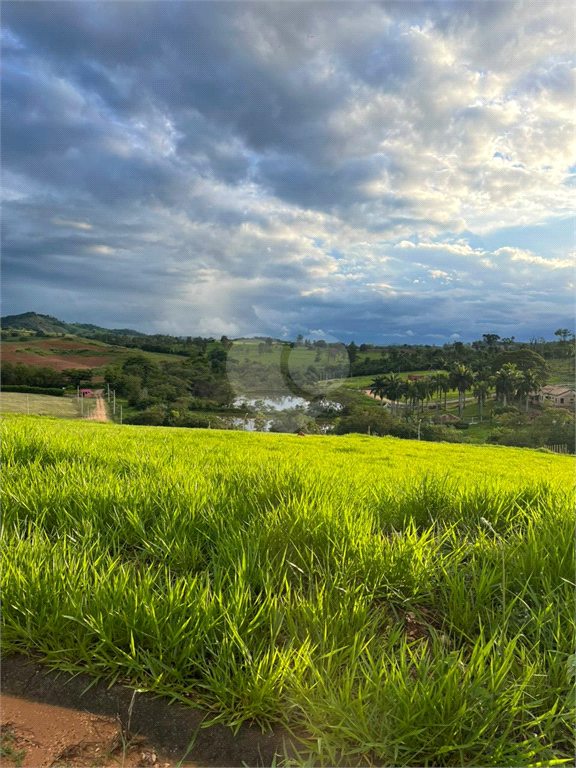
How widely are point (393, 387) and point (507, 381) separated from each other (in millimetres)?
27120

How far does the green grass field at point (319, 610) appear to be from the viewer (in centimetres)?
156

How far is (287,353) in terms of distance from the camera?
28344 mm

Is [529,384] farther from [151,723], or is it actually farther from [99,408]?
[151,723]

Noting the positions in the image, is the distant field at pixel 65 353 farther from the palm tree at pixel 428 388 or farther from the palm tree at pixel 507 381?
the palm tree at pixel 507 381

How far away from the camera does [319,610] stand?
1.94 metres

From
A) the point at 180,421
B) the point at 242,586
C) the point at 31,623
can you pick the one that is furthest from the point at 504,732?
the point at 180,421

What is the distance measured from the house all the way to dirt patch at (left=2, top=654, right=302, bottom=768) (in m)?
87.0

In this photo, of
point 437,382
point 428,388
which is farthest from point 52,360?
point 437,382

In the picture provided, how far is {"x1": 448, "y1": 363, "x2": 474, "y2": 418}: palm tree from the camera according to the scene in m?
76.8

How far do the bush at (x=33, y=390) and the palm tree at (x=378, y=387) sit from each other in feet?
130

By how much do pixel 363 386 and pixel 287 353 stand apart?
3814 cm

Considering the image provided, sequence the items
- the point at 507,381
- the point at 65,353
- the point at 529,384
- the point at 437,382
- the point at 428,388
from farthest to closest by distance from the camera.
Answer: the point at 507,381 < the point at 529,384 < the point at 437,382 < the point at 428,388 < the point at 65,353

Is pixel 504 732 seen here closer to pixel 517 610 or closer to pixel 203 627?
pixel 517 610

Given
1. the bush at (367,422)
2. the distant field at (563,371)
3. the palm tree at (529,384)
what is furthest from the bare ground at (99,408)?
the distant field at (563,371)
